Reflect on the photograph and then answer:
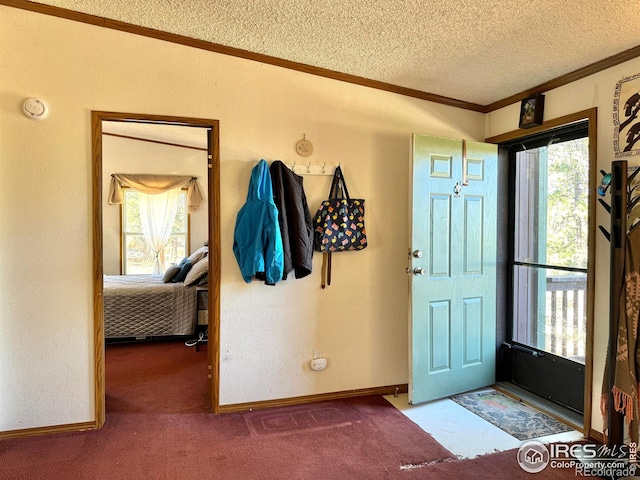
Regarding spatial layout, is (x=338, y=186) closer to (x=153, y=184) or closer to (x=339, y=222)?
(x=339, y=222)

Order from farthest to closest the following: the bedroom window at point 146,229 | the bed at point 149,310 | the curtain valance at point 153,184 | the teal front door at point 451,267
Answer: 1. the bedroom window at point 146,229
2. the curtain valance at point 153,184
3. the bed at point 149,310
4. the teal front door at point 451,267

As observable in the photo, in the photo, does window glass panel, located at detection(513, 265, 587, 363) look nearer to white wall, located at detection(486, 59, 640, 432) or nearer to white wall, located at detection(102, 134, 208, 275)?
white wall, located at detection(486, 59, 640, 432)

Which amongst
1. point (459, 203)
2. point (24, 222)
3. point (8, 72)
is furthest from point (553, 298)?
point (8, 72)

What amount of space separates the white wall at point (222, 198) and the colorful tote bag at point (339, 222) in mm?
98

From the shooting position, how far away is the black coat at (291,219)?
269 cm

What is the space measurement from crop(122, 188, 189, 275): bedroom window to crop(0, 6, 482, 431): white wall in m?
3.95

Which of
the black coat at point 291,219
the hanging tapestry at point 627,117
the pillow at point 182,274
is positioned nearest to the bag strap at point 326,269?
the black coat at point 291,219

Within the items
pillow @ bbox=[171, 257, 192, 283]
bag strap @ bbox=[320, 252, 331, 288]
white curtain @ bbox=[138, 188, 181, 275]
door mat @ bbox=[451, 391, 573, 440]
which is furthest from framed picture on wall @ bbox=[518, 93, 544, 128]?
white curtain @ bbox=[138, 188, 181, 275]

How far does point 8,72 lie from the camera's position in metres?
2.37

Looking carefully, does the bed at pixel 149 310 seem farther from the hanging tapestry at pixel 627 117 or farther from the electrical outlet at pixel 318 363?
the hanging tapestry at pixel 627 117

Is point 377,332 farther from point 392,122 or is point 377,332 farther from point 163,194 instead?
point 163,194

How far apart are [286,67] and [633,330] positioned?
250 cm

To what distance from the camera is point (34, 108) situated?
238 cm

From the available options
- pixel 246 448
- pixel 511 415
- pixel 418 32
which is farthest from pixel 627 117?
pixel 246 448
